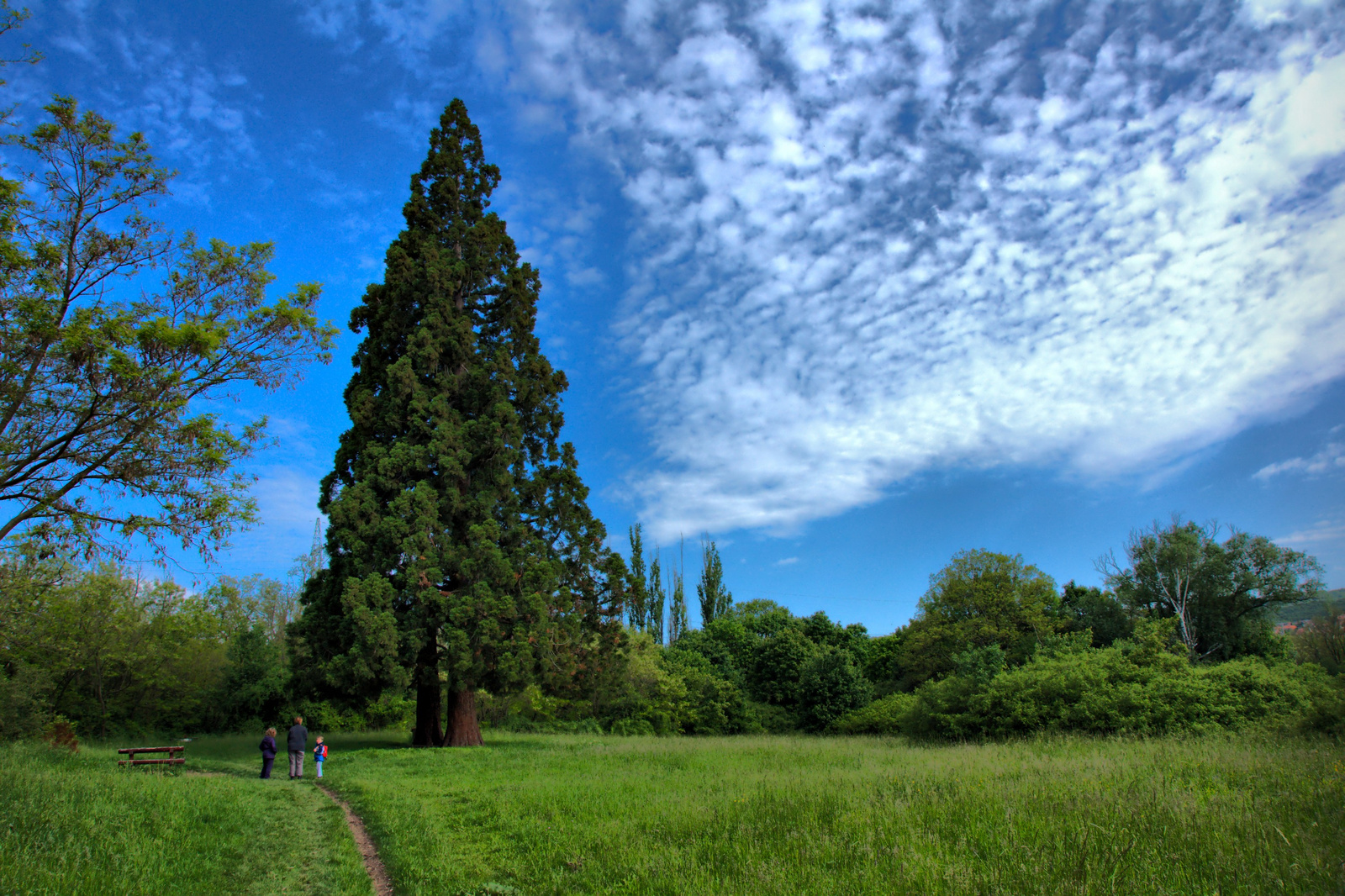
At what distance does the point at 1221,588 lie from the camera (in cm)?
3941

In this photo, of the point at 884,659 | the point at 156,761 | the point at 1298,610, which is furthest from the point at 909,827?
the point at 1298,610

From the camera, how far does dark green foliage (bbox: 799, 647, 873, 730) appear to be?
33469 millimetres

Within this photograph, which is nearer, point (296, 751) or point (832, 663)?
point (296, 751)

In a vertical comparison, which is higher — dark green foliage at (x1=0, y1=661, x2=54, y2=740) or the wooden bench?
dark green foliage at (x1=0, y1=661, x2=54, y2=740)

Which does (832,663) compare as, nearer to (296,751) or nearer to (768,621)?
(768,621)

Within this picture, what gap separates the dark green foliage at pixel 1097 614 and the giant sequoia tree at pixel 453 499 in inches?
1387

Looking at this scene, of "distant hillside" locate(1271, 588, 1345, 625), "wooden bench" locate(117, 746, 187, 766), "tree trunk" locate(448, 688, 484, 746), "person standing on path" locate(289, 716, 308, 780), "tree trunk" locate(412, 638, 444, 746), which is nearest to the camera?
"wooden bench" locate(117, 746, 187, 766)

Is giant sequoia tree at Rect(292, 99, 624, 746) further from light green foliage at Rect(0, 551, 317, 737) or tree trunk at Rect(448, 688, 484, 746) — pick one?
light green foliage at Rect(0, 551, 317, 737)

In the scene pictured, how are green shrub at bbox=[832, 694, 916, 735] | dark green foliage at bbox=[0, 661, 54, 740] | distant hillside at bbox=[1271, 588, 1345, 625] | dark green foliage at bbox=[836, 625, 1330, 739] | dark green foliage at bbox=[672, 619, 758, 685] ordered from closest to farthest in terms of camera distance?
dark green foliage at bbox=[836, 625, 1330, 739] < dark green foliage at bbox=[0, 661, 54, 740] < green shrub at bbox=[832, 694, 916, 735] < distant hillside at bbox=[1271, 588, 1345, 625] < dark green foliage at bbox=[672, 619, 758, 685]

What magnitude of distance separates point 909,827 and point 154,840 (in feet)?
25.9

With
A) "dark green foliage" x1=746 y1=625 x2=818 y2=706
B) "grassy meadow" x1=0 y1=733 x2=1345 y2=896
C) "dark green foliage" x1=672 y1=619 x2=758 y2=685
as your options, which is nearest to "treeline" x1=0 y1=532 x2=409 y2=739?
"grassy meadow" x1=0 y1=733 x2=1345 y2=896

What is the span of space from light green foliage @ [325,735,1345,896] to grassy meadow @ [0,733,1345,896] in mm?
31

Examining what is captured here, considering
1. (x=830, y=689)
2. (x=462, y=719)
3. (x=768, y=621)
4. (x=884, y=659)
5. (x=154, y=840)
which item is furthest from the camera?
(x=768, y=621)

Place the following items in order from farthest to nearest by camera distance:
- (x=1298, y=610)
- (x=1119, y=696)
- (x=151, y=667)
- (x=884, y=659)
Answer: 1. (x=884, y=659)
2. (x=1298, y=610)
3. (x=151, y=667)
4. (x=1119, y=696)
